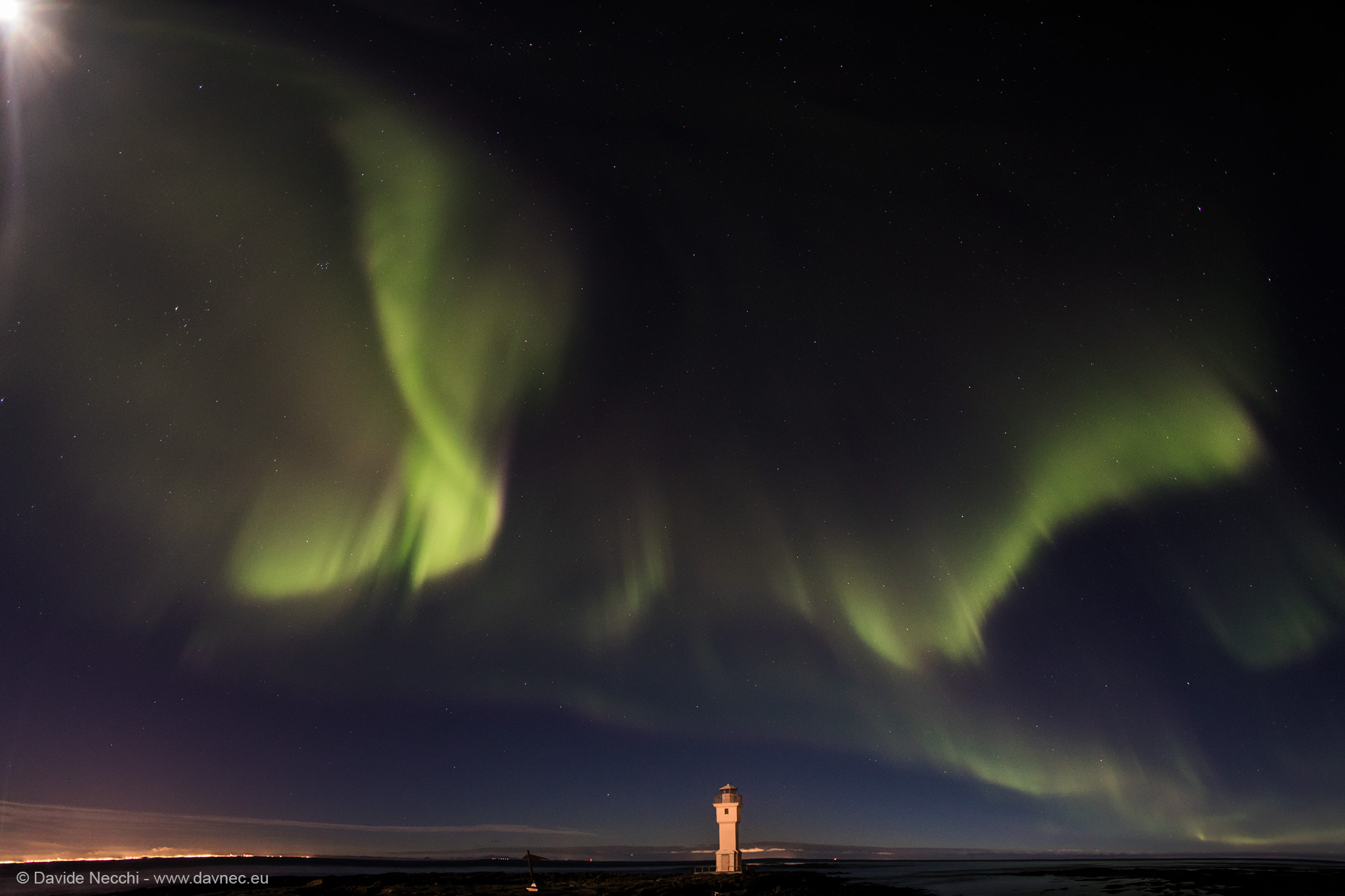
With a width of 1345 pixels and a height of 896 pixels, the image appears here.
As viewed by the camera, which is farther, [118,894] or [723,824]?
[118,894]

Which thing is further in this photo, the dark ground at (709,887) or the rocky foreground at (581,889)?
the dark ground at (709,887)

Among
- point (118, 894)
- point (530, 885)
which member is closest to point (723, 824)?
point (530, 885)

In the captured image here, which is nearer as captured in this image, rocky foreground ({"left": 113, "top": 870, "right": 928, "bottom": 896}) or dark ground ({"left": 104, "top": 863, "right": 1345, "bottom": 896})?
rocky foreground ({"left": 113, "top": 870, "right": 928, "bottom": 896})

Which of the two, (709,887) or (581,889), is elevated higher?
(709,887)

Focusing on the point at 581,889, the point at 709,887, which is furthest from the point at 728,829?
the point at 581,889

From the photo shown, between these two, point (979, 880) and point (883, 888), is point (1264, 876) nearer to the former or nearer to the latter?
point (979, 880)

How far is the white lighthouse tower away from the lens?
51.0 m

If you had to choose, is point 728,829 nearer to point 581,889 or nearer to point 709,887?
point 709,887

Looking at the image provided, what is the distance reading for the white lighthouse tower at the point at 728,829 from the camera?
51031mm

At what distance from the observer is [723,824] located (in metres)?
52.7

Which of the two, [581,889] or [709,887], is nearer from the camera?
[709,887]

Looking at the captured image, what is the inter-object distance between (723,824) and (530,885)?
1636 cm

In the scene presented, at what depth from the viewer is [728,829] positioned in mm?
52875

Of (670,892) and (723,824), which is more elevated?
(723,824)
